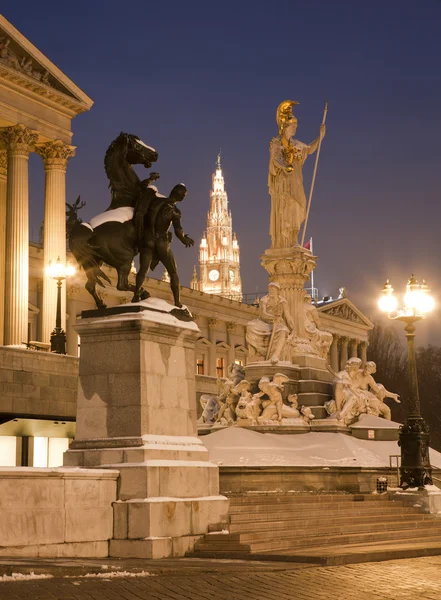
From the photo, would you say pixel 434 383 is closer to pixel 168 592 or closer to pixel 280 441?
pixel 280 441

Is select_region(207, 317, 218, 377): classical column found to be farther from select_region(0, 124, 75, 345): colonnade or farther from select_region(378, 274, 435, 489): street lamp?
select_region(378, 274, 435, 489): street lamp

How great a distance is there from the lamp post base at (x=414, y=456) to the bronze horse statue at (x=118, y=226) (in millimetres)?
10173

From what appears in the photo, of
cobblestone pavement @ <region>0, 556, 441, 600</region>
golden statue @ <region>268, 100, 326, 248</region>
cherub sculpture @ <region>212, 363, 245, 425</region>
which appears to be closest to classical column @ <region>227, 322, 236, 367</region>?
golden statue @ <region>268, 100, 326, 248</region>

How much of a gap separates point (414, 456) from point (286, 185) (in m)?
11.0

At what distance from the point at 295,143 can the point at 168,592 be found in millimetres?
24003

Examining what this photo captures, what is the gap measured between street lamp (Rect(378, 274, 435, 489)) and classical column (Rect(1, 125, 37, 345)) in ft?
87.1

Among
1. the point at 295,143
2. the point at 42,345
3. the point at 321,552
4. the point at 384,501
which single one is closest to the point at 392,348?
the point at 42,345

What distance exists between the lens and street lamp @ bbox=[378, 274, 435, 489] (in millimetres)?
26172

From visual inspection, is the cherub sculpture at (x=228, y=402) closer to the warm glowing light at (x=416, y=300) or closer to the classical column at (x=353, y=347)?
the warm glowing light at (x=416, y=300)

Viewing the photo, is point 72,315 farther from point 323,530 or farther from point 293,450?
point 323,530

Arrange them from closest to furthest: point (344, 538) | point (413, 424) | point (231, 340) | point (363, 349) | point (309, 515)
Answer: point (344, 538), point (309, 515), point (413, 424), point (231, 340), point (363, 349)

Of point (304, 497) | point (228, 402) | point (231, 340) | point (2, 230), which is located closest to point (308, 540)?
point (304, 497)

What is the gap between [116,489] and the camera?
16.2m

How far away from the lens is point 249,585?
43.5 ft
